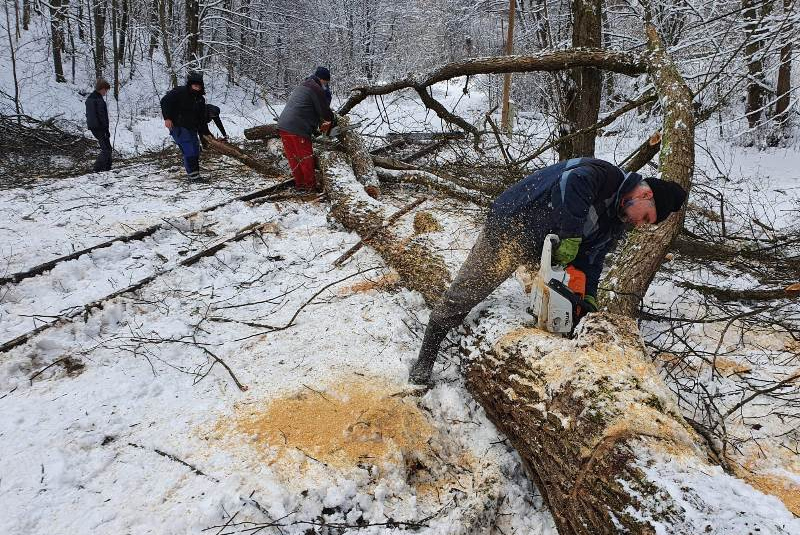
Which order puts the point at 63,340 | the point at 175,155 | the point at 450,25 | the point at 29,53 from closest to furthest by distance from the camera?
the point at 63,340
the point at 175,155
the point at 29,53
the point at 450,25

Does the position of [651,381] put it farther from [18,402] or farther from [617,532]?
[18,402]

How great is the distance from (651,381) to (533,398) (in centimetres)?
56

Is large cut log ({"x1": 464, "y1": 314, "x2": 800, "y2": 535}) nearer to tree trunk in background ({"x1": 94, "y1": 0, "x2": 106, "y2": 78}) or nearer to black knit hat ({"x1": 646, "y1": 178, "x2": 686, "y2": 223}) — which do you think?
black knit hat ({"x1": 646, "y1": 178, "x2": 686, "y2": 223})

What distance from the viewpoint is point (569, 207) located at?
2.55 meters

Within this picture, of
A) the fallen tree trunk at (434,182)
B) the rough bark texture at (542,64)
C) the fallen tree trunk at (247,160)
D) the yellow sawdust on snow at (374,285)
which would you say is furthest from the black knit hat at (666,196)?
the fallen tree trunk at (247,160)

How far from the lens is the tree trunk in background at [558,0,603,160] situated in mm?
5301

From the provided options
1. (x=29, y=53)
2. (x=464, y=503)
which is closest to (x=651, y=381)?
(x=464, y=503)

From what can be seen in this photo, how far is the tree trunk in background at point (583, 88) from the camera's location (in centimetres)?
530

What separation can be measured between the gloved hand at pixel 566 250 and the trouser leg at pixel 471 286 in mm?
313

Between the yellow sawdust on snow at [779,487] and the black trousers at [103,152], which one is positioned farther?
the black trousers at [103,152]

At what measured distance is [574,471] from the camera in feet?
6.49

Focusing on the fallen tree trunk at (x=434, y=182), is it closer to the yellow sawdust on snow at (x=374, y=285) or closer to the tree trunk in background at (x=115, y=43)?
the yellow sawdust on snow at (x=374, y=285)

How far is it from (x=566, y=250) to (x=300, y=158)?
4920mm

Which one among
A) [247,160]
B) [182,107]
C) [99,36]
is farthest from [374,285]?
[99,36]
